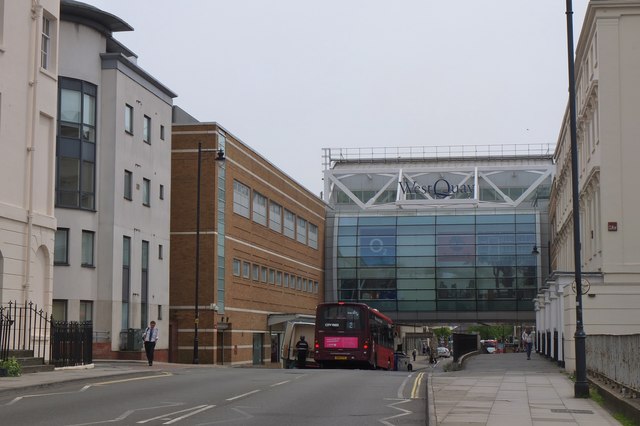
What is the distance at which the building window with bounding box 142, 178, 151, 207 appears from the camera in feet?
151

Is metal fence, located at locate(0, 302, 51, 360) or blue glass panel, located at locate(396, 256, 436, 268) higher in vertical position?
blue glass panel, located at locate(396, 256, 436, 268)

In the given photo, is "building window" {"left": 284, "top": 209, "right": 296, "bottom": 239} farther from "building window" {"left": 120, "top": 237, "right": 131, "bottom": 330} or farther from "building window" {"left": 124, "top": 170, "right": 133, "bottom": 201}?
"building window" {"left": 120, "top": 237, "right": 131, "bottom": 330}

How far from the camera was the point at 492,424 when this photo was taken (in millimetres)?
14398

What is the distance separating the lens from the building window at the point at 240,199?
56.4m

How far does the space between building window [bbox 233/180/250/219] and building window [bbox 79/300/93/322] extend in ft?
53.2

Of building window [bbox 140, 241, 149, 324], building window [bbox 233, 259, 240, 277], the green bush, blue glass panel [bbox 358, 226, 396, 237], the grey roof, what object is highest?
the grey roof

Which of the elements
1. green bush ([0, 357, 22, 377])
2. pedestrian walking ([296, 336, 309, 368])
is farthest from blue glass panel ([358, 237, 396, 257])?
green bush ([0, 357, 22, 377])

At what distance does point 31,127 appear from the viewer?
29.9m

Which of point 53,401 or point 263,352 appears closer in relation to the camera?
point 53,401

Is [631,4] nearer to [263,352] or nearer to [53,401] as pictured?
[53,401]

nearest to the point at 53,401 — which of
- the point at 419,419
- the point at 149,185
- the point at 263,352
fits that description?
the point at 419,419

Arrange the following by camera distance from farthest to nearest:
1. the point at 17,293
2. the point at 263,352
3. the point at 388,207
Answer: the point at 388,207 < the point at 263,352 < the point at 17,293

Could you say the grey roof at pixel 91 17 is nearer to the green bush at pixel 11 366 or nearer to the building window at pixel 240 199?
the building window at pixel 240 199

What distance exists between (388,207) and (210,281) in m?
36.7
